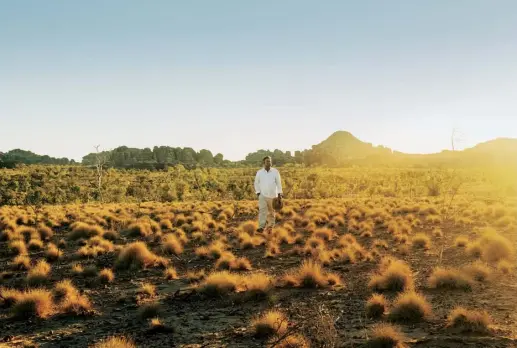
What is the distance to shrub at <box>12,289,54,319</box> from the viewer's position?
714 cm

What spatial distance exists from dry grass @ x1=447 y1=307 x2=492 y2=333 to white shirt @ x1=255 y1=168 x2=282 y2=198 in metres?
9.33

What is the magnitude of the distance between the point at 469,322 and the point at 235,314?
11.2 feet

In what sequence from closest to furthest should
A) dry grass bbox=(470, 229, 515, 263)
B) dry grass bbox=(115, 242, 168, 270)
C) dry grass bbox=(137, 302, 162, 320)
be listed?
dry grass bbox=(137, 302, 162, 320) → dry grass bbox=(470, 229, 515, 263) → dry grass bbox=(115, 242, 168, 270)

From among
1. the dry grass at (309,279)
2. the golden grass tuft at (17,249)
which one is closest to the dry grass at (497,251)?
the dry grass at (309,279)

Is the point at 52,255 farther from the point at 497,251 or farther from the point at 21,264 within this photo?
the point at 497,251

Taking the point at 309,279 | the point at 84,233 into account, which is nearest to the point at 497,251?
the point at 309,279

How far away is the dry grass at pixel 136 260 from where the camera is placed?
10.9 metres

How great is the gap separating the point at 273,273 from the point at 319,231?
531 centimetres

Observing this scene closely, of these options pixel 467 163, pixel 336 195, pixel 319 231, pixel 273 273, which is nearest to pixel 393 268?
pixel 273 273

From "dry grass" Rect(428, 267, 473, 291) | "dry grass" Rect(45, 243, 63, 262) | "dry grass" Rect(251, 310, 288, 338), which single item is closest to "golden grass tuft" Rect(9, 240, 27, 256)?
"dry grass" Rect(45, 243, 63, 262)

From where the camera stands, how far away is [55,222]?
19.2 meters

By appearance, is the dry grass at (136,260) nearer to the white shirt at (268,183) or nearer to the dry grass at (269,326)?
the white shirt at (268,183)

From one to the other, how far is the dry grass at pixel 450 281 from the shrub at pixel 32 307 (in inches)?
266

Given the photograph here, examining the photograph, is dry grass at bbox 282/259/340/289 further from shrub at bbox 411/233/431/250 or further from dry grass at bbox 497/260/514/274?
shrub at bbox 411/233/431/250
